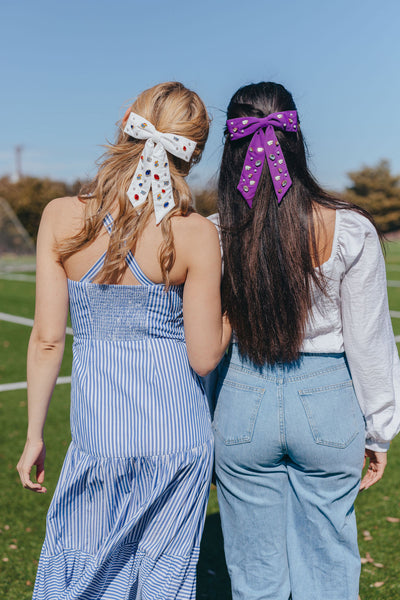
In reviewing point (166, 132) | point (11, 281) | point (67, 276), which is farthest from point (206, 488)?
point (11, 281)

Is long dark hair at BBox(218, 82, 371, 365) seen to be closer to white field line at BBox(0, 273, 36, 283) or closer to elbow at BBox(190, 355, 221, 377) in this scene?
elbow at BBox(190, 355, 221, 377)

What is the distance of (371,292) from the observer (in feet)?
6.25

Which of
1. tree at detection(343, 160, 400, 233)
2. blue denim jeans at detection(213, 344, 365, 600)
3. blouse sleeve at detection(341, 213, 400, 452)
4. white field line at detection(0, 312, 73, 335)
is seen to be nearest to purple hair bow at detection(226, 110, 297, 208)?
blouse sleeve at detection(341, 213, 400, 452)

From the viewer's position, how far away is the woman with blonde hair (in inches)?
69.5

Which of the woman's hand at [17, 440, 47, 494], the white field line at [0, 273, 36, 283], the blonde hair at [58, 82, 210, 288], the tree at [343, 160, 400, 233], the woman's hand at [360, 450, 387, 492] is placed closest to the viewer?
the blonde hair at [58, 82, 210, 288]

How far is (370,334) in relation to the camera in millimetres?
1939

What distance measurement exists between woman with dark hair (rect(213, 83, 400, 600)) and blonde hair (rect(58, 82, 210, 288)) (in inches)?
7.2

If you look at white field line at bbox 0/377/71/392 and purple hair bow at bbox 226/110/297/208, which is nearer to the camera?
purple hair bow at bbox 226/110/297/208

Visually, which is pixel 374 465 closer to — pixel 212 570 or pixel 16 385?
pixel 212 570

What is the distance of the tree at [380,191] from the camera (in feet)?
189

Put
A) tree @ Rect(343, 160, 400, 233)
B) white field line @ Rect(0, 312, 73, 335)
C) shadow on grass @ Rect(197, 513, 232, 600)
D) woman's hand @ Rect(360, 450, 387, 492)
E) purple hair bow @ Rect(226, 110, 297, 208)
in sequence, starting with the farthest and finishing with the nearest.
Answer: tree @ Rect(343, 160, 400, 233) < white field line @ Rect(0, 312, 73, 335) < shadow on grass @ Rect(197, 513, 232, 600) < woman's hand @ Rect(360, 450, 387, 492) < purple hair bow @ Rect(226, 110, 297, 208)

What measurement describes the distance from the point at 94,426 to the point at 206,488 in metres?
0.41

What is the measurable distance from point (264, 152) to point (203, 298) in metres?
0.49

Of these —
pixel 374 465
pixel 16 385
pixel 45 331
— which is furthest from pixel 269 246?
pixel 16 385
